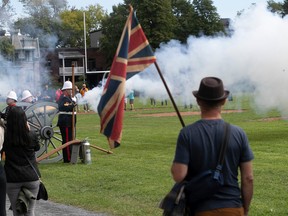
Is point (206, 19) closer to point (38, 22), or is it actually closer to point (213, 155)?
point (38, 22)

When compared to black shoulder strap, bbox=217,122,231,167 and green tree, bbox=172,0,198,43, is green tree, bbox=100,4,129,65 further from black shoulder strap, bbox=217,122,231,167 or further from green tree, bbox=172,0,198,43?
black shoulder strap, bbox=217,122,231,167

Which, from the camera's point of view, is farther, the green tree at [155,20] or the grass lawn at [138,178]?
the green tree at [155,20]

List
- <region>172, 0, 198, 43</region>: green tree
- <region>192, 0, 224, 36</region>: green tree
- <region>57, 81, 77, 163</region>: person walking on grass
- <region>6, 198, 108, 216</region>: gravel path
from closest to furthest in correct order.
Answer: <region>6, 198, 108, 216</region>: gravel path, <region>57, 81, 77, 163</region>: person walking on grass, <region>192, 0, 224, 36</region>: green tree, <region>172, 0, 198, 43</region>: green tree

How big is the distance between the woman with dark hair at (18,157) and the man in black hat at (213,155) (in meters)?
2.82

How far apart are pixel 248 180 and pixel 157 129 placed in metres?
16.9

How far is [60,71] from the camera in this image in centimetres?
6944

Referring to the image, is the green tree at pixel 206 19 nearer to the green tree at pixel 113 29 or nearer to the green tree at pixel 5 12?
the green tree at pixel 113 29

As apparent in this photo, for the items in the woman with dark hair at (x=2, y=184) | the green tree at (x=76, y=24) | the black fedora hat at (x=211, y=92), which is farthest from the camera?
the green tree at (x=76, y=24)

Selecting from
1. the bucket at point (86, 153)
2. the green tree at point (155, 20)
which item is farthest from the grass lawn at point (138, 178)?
the green tree at point (155, 20)

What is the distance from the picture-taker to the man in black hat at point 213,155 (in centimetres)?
412

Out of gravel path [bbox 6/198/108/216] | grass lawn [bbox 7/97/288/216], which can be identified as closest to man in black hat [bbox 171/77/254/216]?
grass lawn [bbox 7/97/288/216]

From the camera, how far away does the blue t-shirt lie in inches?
162

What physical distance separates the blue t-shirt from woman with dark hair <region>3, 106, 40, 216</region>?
284 centimetres

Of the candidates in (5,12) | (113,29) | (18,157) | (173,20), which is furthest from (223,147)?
(113,29)
